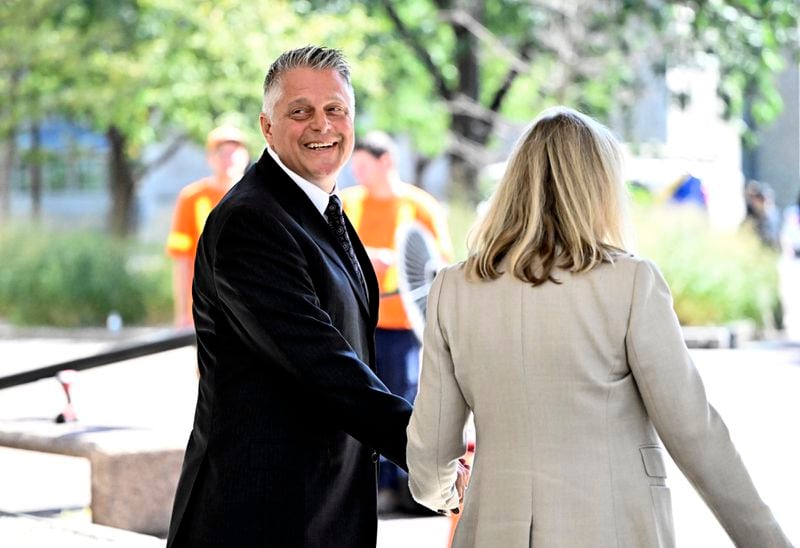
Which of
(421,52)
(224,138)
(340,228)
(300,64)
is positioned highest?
(421,52)

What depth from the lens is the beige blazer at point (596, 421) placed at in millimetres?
3014

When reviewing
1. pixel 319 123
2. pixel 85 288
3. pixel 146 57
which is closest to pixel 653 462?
pixel 319 123

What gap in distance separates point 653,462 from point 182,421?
8697mm

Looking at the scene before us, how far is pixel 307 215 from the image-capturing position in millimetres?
3521

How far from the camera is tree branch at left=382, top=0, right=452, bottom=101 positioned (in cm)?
2239

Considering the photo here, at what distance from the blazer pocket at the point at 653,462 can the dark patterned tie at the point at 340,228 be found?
904 mm

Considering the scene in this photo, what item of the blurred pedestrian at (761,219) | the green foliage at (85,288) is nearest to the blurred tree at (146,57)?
the green foliage at (85,288)

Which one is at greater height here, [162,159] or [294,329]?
[162,159]

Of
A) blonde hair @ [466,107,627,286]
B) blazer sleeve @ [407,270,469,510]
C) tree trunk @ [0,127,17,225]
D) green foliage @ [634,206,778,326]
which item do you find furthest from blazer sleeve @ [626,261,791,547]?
tree trunk @ [0,127,17,225]

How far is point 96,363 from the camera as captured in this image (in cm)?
857

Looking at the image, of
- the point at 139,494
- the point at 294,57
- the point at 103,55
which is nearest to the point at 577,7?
the point at 103,55

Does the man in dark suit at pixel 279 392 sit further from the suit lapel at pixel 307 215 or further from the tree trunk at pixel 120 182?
the tree trunk at pixel 120 182

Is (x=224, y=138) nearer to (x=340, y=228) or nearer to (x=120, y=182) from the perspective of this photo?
(x=340, y=228)

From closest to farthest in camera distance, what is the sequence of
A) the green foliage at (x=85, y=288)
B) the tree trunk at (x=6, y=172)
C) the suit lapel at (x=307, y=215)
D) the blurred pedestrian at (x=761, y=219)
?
the suit lapel at (x=307, y=215) < the blurred pedestrian at (x=761, y=219) < the green foliage at (x=85, y=288) < the tree trunk at (x=6, y=172)
